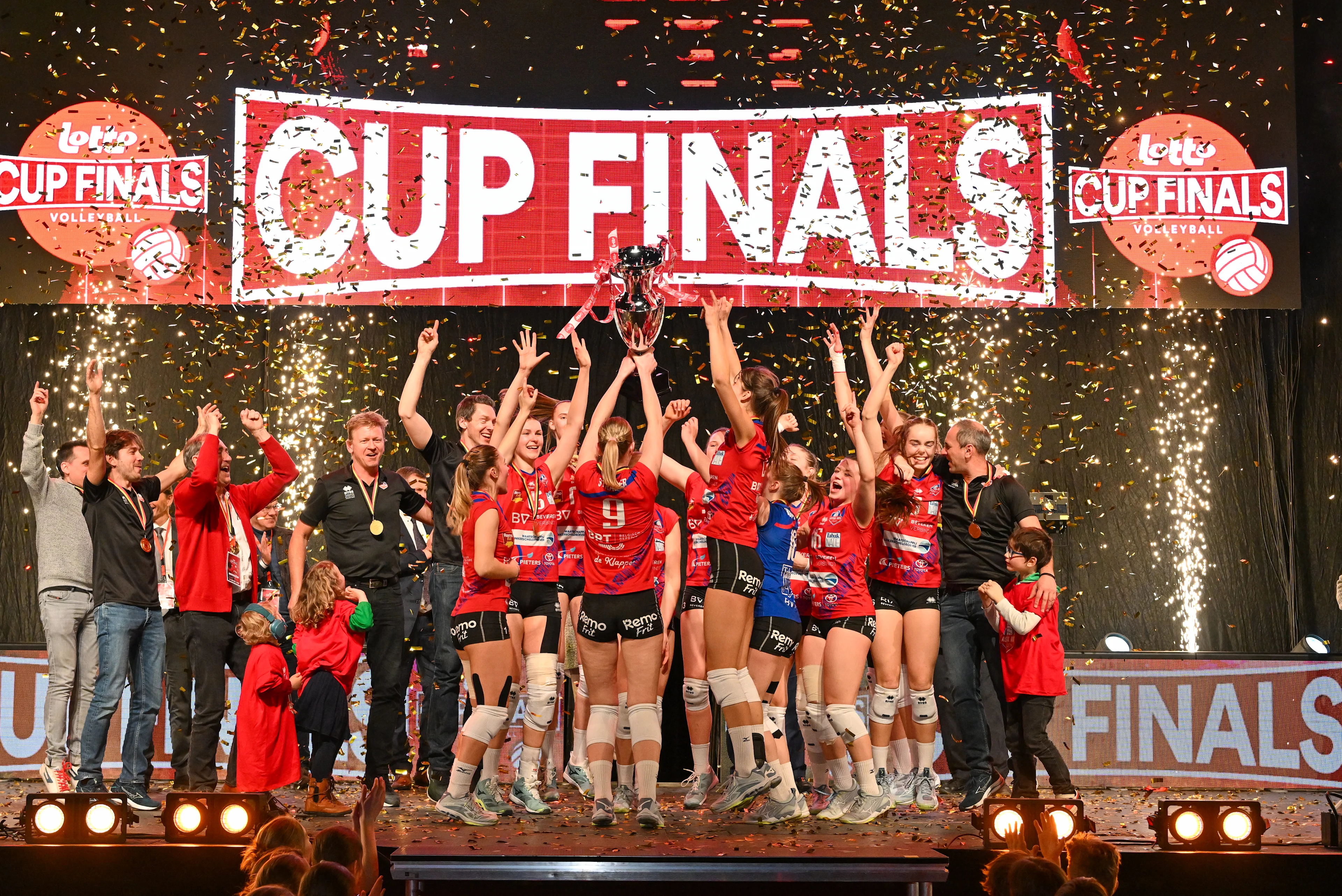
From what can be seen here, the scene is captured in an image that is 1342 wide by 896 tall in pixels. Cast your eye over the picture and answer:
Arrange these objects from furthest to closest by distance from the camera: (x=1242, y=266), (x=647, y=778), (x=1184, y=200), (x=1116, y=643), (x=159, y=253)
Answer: (x=1184, y=200) < (x=1242, y=266) < (x=159, y=253) < (x=1116, y=643) < (x=647, y=778)

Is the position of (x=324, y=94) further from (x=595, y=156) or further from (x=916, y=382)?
(x=916, y=382)

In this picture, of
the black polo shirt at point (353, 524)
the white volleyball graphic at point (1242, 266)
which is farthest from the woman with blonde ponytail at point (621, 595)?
the white volleyball graphic at point (1242, 266)

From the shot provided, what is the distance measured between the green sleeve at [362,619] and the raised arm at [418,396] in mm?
787

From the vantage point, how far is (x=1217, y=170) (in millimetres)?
9367

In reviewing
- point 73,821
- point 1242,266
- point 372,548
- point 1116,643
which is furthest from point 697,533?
point 1242,266

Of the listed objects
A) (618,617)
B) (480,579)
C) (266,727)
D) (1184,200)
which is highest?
(1184,200)

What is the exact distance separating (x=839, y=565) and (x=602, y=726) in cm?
127

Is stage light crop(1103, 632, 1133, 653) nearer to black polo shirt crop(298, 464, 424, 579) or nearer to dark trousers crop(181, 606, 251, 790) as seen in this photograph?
black polo shirt crop(298, 464, 424, 579)

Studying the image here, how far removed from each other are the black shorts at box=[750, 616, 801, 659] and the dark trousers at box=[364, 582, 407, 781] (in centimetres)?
173

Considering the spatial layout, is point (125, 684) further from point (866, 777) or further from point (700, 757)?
point (866, 777)

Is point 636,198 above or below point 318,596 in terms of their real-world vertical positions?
above

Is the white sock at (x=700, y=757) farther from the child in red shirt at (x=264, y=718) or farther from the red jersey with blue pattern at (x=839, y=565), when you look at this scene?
the child in red shirt at (x=264, y=718)

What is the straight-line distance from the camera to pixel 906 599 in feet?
18.7

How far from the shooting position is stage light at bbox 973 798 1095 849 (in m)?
4.39
